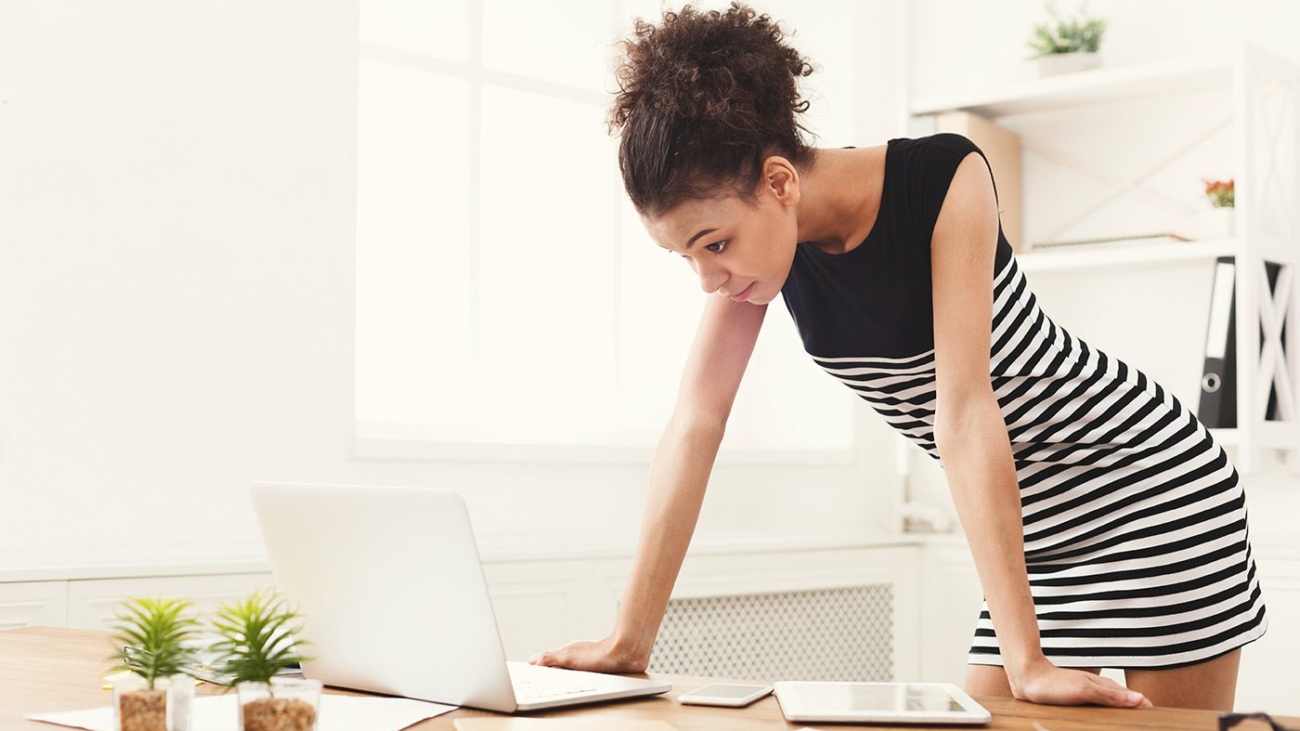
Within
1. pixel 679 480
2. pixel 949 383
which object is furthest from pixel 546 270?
pixel 949 383

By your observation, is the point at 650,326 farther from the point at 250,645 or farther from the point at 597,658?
the point at 250,645

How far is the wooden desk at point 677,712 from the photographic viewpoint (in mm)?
941

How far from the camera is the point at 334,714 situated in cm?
100

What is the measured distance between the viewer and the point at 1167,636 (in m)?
1.42

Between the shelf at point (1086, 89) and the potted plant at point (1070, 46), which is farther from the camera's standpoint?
the potted plant at point (1070, 46)

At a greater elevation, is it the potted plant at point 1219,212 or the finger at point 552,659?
the potted plant at point 1219,212

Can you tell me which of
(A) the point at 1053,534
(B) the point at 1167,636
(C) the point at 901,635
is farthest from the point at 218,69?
(C) the point at 901,635

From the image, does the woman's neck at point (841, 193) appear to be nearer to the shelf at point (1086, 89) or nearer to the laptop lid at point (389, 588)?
the laptop lid at point (389, 588)

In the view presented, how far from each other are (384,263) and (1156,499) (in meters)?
1.79

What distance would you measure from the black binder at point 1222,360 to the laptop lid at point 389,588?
224cm

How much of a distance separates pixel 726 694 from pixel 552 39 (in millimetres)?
2343

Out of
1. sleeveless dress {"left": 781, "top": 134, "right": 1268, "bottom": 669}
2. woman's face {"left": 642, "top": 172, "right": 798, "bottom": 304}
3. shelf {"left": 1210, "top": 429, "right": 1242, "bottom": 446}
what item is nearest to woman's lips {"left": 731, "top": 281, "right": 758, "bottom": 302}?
woman's face {"left": 642, "top": 172, "right": 798, "bottom": 304}

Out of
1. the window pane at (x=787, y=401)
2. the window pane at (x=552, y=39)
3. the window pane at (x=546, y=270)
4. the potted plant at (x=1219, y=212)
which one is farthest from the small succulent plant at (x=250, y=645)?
the window pane at (x=787, y=401)

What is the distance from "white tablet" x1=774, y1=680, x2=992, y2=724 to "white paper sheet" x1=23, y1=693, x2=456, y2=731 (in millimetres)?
277
